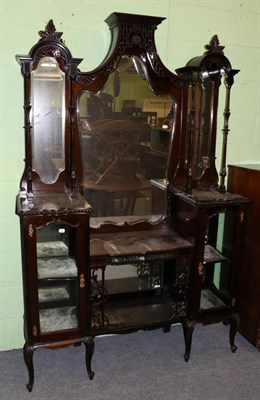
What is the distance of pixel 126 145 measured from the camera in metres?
2.58

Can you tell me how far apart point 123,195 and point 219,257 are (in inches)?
30.5

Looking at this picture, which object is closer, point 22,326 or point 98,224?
point 98,224

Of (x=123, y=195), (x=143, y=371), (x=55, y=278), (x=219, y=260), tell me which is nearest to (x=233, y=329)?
(x=219, y=260)

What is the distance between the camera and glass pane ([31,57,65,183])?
7.73ft

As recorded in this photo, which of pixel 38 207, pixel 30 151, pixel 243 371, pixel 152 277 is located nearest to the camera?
pixel 38 207

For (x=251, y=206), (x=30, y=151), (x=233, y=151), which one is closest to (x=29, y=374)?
(x=30, y=151)

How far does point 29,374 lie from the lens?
235 centimetres

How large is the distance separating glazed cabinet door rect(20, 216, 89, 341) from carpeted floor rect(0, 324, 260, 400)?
343 millimetres

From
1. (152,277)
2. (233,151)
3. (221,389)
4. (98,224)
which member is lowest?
(221,389)

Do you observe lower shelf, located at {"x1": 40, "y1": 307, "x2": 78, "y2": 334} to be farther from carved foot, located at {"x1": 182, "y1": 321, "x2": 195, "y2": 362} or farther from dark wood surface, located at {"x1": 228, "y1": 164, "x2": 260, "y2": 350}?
dark wood surface, located at {"x1": 228, "y1": 164, "x2": 260, "y2": 350}

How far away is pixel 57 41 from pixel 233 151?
151 cm

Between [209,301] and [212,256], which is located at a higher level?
[212,256]

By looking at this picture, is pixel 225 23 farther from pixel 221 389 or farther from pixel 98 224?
pixel 221 389

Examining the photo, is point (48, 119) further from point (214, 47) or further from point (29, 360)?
point (29, 360)
